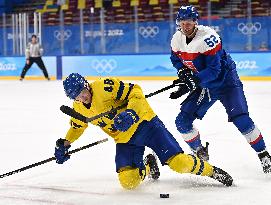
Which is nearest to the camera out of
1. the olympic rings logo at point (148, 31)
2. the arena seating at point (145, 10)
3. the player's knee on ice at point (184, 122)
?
the player's knee on ice at point (184, 122)

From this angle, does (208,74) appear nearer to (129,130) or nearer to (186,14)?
(186,14)

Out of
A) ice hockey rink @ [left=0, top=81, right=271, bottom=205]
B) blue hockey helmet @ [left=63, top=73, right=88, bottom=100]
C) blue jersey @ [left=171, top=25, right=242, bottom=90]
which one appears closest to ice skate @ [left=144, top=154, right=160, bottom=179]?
ice hockey rink @ [left=0, top=81, right=271, bottom=205]

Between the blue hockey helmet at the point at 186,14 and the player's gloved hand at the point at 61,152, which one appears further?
the blue hockey helmet at the point at 186,14

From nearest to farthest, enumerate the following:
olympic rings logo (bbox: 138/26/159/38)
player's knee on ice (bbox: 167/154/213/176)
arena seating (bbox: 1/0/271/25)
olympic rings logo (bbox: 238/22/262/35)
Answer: player's knee on ice (bbox: 167/154/213/176), olympic rings logo (bbox: 238/22/262/35), arena seating (bbox: 1/0/271/25), olympic rings logo (bbox: 138/26/159/38)

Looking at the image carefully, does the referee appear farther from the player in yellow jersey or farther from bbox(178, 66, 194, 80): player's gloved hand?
the player in yellow jersey

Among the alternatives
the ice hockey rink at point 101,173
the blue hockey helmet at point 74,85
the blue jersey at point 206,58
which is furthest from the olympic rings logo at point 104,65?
the blue hockey helmet at point 74,85

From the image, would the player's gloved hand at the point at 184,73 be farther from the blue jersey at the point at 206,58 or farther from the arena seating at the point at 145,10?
the arena seating at the point at 145,10

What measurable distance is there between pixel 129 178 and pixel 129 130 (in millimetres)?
302

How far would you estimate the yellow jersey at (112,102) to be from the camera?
3744mm

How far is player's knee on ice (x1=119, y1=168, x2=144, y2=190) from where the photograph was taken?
388 cm

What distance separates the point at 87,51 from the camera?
14.9 m

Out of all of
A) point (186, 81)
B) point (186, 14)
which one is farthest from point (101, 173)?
point (186, 14)

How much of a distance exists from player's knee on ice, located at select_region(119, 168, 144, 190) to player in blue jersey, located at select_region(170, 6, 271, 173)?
708mm

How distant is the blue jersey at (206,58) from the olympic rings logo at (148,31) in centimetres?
963
